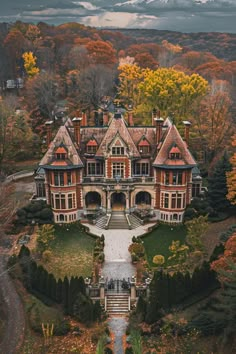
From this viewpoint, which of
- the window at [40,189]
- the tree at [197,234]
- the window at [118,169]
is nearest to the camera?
the tree at [197,234]

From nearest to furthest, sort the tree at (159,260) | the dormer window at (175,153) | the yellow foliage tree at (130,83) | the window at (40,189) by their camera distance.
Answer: the tree at (159,260) → the dormer window at (175,153) → the window at (40,189) → the yellow foliage tree at (130,83)

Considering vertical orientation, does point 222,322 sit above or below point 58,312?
above

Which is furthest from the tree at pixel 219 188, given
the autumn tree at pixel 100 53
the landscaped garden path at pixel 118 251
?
the autumn tree at pixel 100 53

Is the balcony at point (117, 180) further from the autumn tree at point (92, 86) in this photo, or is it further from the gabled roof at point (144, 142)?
the autumn tree at point (92, 86)

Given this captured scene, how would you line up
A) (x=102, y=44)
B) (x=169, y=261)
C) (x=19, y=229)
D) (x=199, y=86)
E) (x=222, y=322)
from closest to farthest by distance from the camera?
1. (x=222, y=322)
2. (x=169, y=261)
3. (x=19, y=229)
4. (x=199, y=86)
5. (x=102, y=44)

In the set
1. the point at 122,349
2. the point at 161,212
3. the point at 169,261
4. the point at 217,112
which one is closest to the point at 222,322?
the point at 122,349

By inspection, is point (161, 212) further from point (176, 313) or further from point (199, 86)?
point (199, 86)
